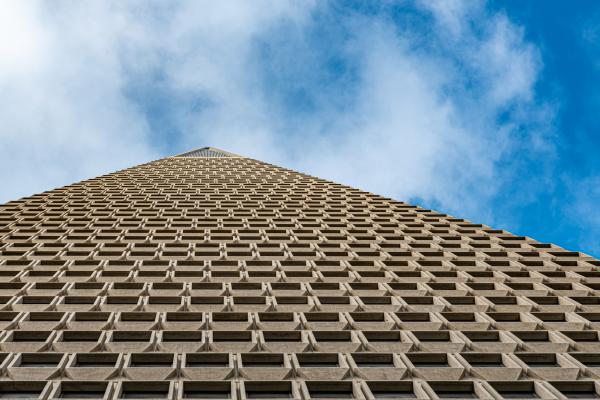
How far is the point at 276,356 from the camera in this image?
28.5 metres

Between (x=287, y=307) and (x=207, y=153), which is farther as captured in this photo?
(x=207, y=153)

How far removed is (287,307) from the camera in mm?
34750

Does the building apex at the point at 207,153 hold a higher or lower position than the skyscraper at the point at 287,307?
higher

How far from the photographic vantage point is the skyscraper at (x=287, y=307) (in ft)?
86.9

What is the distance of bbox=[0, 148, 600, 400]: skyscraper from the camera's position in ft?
86.9

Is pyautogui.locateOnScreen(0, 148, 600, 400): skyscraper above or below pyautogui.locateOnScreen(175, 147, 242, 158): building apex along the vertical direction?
below

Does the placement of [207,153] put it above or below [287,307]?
above

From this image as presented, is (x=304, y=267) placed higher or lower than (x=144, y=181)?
lower

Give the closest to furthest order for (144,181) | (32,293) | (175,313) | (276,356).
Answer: (276,356) → (175,313) → (32,293) → (144,181)

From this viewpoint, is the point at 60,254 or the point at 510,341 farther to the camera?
the point at 60,254

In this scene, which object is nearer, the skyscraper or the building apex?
the skyscraper

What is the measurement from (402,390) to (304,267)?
53.2 ft

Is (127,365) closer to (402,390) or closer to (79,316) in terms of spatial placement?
(79,316)

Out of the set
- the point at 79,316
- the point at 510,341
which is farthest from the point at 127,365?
the point at 510,341
